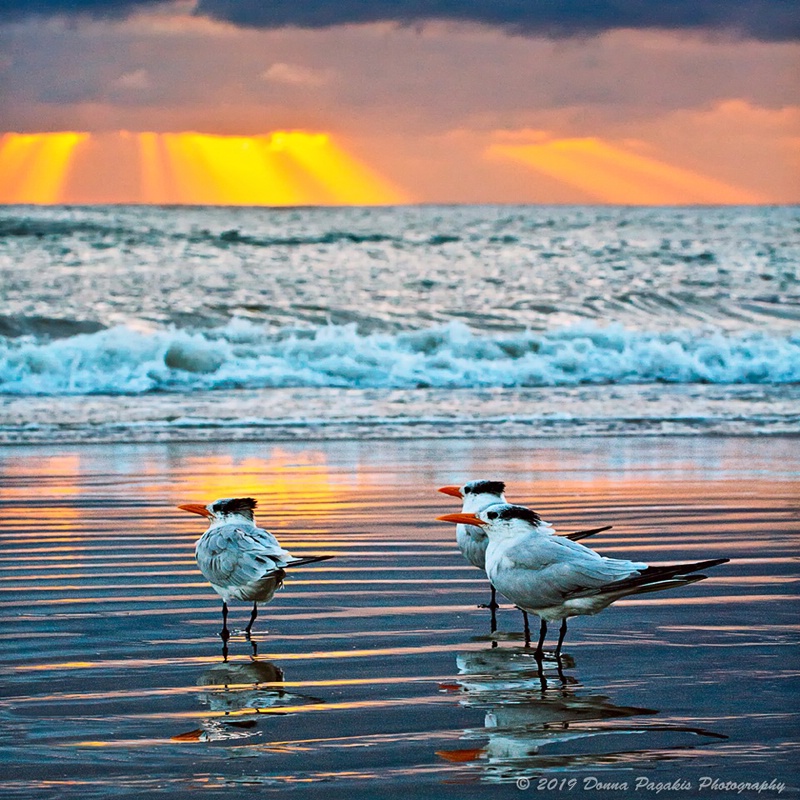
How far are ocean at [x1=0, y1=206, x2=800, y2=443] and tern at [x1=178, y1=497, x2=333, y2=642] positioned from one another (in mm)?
7451

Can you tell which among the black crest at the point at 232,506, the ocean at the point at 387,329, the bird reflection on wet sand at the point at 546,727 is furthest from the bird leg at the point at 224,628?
the ocean at the point at 387,329

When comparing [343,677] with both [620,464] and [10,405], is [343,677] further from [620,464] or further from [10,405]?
[10,405]

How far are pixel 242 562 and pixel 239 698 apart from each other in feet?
3.04

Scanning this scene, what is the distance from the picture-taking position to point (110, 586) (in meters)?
6.65

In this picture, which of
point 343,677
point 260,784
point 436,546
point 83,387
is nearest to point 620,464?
point 436,546

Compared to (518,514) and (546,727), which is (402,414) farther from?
(546,727)

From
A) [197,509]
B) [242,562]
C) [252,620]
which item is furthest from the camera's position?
[197,509]

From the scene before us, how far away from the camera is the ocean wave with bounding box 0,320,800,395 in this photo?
19.5 metres

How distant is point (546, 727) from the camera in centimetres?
440

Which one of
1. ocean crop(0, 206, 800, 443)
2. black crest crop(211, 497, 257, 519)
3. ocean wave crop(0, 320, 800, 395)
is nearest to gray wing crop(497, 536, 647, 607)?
black crest crop(211, 497, 257, 519)

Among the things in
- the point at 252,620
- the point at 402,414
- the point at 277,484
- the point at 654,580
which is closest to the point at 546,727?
the point at 654,580

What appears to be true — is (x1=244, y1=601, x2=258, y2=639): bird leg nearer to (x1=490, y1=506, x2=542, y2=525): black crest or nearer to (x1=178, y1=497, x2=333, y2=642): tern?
(x1=178, y1=497, x2=333, y2=642): tern

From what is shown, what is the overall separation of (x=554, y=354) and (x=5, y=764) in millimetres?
18622

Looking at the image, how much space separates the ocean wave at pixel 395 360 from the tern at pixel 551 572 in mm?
13649
